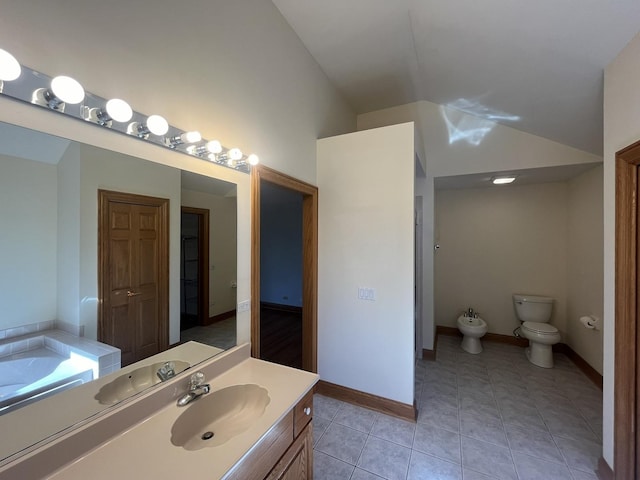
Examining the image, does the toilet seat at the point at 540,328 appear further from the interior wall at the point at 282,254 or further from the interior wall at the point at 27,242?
the interior wall at the point at 27,242

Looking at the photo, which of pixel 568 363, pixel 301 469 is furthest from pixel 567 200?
pixel 301 469

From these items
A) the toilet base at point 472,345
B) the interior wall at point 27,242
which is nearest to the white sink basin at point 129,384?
the interior wall at point 27,242

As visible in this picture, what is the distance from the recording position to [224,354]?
1464 millimetres

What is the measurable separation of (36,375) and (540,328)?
4.28m

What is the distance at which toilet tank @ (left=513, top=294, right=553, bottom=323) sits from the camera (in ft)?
10.9

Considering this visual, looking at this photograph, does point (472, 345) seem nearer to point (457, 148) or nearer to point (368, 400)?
point (368, 400)

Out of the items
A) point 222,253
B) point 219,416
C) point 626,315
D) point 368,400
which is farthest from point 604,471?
point 222,253

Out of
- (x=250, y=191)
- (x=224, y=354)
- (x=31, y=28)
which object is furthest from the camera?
(x=250, y=191)

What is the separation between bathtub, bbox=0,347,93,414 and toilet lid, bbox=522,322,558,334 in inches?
160

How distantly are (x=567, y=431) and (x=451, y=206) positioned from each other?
2814mm

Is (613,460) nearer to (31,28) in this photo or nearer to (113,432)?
(113,432)

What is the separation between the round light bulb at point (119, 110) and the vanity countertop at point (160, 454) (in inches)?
46.0

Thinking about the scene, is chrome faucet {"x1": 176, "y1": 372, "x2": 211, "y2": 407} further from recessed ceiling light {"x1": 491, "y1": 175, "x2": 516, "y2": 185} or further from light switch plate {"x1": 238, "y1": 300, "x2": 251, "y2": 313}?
recessed ceiling light {"x1": 491, "y1": 175, "x2": 516, "y2": 185}

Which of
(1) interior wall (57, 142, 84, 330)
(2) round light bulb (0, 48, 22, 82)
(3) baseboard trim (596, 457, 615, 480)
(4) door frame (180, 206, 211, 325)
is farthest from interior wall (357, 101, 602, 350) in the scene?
(2) round light bulb (0, 48, 22, 82)
